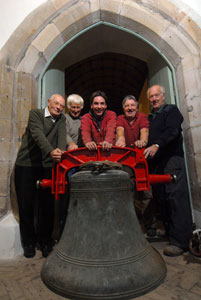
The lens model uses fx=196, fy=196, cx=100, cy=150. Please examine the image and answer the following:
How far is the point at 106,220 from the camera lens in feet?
4.92

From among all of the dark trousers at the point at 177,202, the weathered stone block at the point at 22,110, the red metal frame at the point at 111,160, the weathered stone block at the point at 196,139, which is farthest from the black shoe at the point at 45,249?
the weathered stone block at the point at 196,139

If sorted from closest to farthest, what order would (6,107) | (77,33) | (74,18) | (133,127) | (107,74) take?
(133,127) → (6,107) → (74,18) → (77,33) → (107,74)

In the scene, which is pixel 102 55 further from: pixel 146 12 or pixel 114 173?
pixel 114 173

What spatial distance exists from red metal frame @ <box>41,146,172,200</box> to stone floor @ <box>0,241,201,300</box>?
710 mm

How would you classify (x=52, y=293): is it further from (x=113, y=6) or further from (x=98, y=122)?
(x=113, y=6)

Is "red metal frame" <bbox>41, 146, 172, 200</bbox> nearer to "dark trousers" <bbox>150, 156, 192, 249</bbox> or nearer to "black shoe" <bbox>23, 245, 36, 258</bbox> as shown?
"dark trousers" <bbox>150, 156, 192, 249</bbox>

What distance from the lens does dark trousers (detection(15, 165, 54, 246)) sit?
7.91 ft

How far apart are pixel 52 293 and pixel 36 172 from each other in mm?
1423

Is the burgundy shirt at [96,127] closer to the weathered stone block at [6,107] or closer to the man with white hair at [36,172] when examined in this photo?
the man with white hair at [36,172]

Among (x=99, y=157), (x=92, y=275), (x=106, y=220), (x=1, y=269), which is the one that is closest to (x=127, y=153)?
(x=99, y=157)

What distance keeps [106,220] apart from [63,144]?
1256mm

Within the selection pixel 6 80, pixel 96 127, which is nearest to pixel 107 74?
pixel 6 80

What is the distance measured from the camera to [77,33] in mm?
3273

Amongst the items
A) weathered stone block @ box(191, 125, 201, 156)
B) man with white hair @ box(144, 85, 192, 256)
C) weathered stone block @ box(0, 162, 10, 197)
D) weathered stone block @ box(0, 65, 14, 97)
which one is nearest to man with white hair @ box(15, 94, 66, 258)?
weathered stone block @ box(0, 162, 10, 197)
